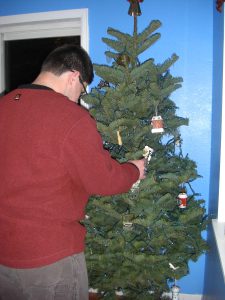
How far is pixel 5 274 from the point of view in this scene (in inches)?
47.5

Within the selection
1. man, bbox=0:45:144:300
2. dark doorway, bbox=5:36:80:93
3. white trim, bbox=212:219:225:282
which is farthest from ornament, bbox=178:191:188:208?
dark doorway, bbox=5:36:80:93

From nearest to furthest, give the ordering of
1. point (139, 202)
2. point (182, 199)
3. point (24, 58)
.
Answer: point (139, 202) < point (182, 199) < point (24, 58)

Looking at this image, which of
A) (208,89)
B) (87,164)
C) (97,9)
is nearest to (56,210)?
(87,164)

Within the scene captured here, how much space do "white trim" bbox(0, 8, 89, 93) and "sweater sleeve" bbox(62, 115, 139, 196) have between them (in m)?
1.36

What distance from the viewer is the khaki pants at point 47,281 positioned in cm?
115

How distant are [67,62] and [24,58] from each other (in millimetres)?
1578

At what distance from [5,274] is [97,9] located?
194cm

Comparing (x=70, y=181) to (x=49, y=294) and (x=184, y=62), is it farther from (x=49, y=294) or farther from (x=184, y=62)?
(x=184, y=62)

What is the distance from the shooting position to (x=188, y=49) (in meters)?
2.07

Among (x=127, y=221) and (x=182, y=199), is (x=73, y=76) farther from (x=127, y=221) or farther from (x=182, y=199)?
(x=182, y=199)

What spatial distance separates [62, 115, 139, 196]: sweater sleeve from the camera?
108 centimetres

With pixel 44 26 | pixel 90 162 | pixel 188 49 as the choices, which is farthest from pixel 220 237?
pixel 44 26

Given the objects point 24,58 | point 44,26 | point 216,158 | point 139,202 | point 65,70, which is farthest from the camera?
point 24,58

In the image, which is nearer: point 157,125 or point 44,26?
point 157,125
